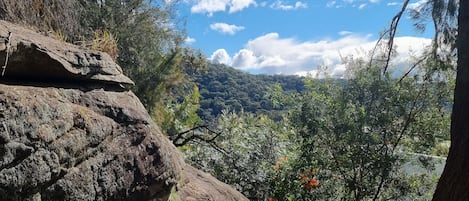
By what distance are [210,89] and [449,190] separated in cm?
2606

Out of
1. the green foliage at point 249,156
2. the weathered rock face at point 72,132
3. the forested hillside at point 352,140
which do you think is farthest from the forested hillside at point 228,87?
the weathered rock face at point 72,132

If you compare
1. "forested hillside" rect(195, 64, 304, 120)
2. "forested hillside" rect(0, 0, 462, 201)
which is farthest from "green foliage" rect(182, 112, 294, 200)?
"forested hillside" rect(195, 64, 304, 120)

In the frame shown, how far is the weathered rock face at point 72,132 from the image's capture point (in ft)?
8.84

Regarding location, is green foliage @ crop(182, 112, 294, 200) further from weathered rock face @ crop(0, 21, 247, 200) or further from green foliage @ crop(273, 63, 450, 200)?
weathered rock face @ crop(0, 21, 247, 200)

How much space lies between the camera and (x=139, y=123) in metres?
3.73

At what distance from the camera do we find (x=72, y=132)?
3.07 metres

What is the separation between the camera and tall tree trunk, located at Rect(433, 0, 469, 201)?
405 centimetres

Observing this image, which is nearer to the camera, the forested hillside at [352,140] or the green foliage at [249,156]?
the forested hillside at [352,140]

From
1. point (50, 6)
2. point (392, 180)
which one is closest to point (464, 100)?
point (392, 180)

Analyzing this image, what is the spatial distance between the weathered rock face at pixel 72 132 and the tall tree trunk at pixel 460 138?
2472mm

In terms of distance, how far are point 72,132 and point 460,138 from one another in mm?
3388

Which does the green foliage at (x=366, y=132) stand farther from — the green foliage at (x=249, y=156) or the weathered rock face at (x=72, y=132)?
the weathered rock face at (x=72, y=132)

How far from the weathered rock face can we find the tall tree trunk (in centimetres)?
247

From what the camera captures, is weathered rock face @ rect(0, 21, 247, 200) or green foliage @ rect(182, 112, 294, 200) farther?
green foliage @ rect(182, 112, 294, 200)
